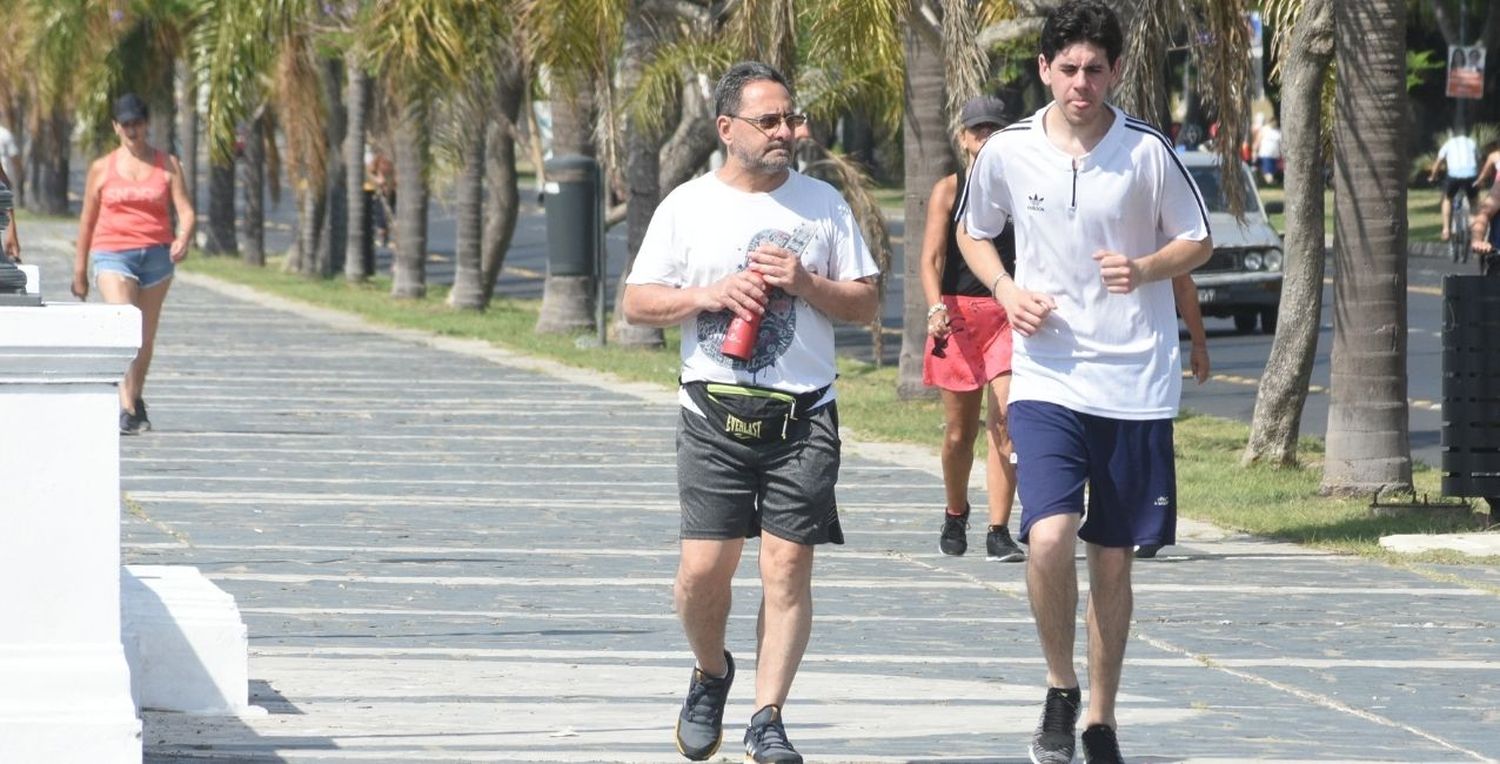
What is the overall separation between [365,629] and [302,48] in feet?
Result: 74.3

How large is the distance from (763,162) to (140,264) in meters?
9.04

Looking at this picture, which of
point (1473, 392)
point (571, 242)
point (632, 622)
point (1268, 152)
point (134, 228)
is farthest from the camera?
point (1268, 152)

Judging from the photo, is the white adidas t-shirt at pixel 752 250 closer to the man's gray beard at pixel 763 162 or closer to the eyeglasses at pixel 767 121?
the man's gray beard at pixel 763 162

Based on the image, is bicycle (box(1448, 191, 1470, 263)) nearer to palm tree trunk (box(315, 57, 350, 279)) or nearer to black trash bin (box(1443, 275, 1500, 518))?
palm tree trunk (box(315, 57, 350, 279))

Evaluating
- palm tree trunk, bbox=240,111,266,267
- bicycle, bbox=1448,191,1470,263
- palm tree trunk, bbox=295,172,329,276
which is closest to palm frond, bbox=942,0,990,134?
palm tree trunk, bbox=295,172,329,276

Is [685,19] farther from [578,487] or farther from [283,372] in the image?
[578,487]

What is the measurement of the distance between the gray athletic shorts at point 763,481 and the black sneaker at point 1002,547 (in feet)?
13.4

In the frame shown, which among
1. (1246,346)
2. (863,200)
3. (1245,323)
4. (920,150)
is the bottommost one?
(1246,346)

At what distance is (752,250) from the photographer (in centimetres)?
624

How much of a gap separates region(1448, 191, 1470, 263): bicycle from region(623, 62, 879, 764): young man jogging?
31168mm

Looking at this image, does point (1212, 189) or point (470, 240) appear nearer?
point (1212, 189)

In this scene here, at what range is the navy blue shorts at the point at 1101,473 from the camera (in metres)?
6.36

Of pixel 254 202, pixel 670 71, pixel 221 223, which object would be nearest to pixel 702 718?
pixel 670 71

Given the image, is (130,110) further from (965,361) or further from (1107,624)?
(1107,624)
